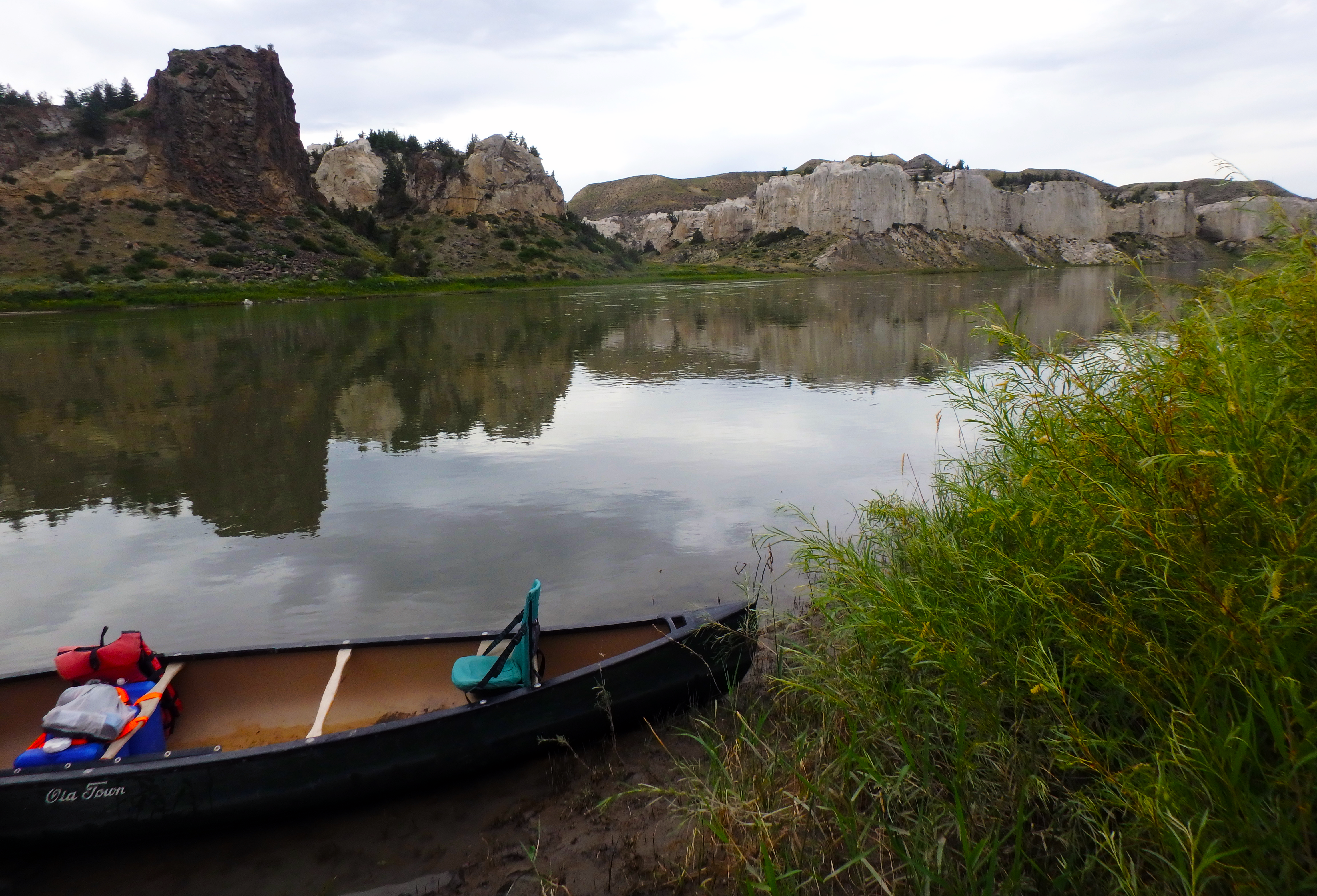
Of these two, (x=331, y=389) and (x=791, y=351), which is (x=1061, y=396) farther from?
(x=791, y=351)

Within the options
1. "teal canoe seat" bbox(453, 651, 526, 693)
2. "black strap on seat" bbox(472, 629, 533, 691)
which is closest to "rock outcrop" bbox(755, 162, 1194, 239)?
"teal canoe seat" bbox(453, 651, 526, 693)

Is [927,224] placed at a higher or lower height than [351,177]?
lower

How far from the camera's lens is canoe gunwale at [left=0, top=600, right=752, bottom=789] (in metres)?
4.21

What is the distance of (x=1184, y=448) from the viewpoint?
341cm

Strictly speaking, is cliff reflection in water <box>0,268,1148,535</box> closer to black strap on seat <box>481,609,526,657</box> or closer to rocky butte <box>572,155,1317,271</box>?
black strap on seat <box>481,609,526,657</box>

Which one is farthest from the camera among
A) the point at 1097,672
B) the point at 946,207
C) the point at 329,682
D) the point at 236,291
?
the point at 946,207

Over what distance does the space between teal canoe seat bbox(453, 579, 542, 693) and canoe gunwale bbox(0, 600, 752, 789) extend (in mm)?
81

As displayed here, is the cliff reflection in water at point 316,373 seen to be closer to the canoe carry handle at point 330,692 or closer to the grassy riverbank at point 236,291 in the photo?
the canoe carry handle at point 330,692

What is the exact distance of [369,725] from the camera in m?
5.11

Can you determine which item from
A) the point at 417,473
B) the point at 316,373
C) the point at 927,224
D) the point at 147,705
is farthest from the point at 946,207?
the point at 147,705

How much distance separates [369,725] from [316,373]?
17157 millimetres

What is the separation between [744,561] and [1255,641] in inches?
198

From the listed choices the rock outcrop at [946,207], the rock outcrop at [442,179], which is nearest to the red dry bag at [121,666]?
the rock outcrop at [442,179]

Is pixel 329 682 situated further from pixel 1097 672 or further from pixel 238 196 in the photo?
pixel 238 196
